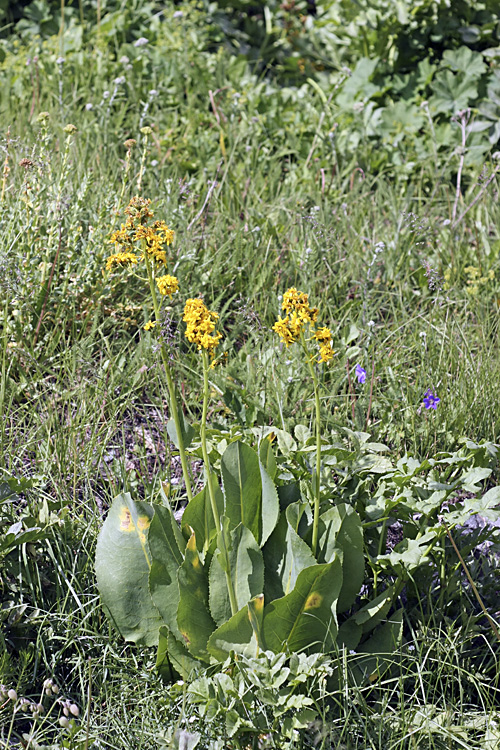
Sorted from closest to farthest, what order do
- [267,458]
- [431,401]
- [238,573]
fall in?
[238,573], [267,458], [431,401]

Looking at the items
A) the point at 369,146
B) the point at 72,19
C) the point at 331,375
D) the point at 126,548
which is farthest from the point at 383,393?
the point at 72,19

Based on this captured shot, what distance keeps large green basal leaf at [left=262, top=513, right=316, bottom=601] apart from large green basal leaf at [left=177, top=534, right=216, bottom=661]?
0.50ft

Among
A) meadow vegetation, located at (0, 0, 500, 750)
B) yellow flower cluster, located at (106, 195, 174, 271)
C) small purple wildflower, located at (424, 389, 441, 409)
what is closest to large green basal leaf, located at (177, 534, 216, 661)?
meadow vegetation, located at (0, 0, 500, 750)

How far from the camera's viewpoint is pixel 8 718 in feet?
5.37

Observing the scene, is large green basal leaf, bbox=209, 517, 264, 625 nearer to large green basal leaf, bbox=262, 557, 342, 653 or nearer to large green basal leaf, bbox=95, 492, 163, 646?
large green basal leaf, bbox=262, 557, 342, 653

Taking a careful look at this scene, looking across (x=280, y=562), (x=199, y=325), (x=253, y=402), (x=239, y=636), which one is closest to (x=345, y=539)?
(x=280, y=562)

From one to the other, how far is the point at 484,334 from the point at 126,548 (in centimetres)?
154

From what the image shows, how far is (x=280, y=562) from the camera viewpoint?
168cm

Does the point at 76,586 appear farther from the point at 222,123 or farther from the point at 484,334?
the point at 222,123

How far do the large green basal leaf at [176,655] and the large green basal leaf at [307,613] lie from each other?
198 millimetres

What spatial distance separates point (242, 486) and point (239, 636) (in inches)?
12.9

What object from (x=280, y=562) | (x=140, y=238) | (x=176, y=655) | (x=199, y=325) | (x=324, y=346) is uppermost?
(x=140, y=238)

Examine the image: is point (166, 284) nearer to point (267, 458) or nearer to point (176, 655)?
point (267, 458)

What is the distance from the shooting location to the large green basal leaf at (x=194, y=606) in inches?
62.6
